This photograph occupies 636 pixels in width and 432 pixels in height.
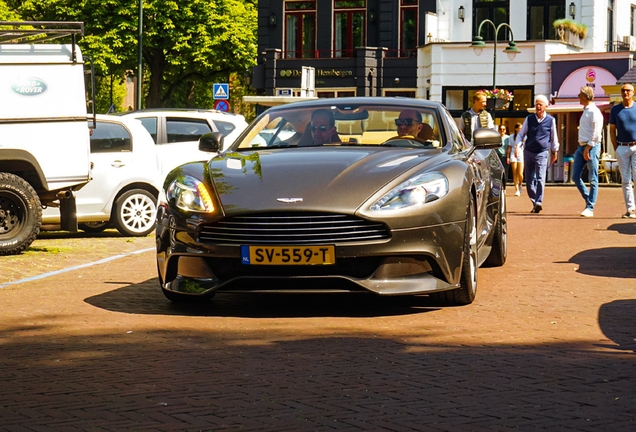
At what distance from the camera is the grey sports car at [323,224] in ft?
24.5

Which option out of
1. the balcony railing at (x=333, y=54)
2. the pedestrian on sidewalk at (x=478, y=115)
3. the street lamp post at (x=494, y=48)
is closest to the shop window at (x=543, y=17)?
the street lamp post at (x=494, y=48)

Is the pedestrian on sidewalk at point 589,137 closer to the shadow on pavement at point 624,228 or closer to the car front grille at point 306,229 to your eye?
the shadow on pavement at point 624,228

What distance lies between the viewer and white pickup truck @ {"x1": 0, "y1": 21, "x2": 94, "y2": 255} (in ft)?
42.2

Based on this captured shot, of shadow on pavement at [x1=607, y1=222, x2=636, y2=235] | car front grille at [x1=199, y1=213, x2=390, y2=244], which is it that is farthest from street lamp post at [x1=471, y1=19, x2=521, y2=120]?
car front grille at [x1=199, y1=213, x2=390, y2=244]

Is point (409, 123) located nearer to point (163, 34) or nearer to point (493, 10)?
point (493, 10)

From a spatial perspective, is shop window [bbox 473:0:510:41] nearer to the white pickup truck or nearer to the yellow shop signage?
the yellow shop signage

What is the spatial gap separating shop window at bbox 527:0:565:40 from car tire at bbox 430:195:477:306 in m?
39.8

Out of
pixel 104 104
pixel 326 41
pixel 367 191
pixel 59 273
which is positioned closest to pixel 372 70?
pixel 326 41

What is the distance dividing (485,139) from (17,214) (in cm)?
572

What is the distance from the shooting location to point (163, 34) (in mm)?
51875

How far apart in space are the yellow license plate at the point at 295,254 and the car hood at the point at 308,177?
0.24 meters

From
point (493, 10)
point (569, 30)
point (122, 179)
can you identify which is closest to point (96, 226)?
point (122, 179)

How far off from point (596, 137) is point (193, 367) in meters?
13.2

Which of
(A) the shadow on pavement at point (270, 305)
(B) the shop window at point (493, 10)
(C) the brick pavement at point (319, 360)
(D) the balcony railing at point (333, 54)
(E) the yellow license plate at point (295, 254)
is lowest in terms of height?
(A) the shadow on pavement at point (270, 305)
